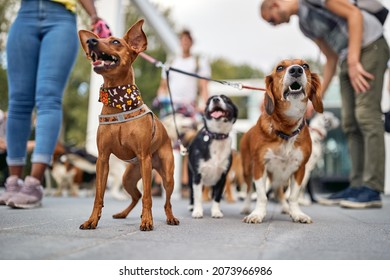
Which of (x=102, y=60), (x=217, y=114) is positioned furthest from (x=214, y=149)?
(x=102, y=60)

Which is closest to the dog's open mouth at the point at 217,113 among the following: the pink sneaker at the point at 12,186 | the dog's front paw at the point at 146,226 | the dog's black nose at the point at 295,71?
the dog's black nose at the point at 295,71

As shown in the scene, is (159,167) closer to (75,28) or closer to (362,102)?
(75,28)

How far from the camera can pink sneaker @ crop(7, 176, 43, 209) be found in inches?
120

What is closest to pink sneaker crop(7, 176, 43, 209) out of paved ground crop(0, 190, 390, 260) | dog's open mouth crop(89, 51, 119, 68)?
paved ground crop(0, 190, 390, 260)

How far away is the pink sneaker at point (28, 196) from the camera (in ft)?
10.00

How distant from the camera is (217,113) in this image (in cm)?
335

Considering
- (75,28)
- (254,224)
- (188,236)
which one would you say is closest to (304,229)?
(254,224)

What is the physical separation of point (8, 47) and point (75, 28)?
0.60 meters

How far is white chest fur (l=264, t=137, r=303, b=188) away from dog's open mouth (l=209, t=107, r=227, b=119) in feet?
2.12

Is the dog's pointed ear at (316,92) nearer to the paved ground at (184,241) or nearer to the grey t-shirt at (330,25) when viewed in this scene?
the paved ground at (184,241)

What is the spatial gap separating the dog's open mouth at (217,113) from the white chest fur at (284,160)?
65 cm

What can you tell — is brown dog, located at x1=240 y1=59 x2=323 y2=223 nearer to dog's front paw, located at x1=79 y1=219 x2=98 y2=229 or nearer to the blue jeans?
dog's front paw, located at x1=79 y1=219 x2=98 y2=229

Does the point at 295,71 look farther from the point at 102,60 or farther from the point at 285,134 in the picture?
the point at 102,60

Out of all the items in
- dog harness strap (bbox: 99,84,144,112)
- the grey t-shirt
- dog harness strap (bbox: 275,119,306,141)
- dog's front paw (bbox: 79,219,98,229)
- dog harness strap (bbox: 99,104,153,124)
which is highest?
the grey t-shirt
